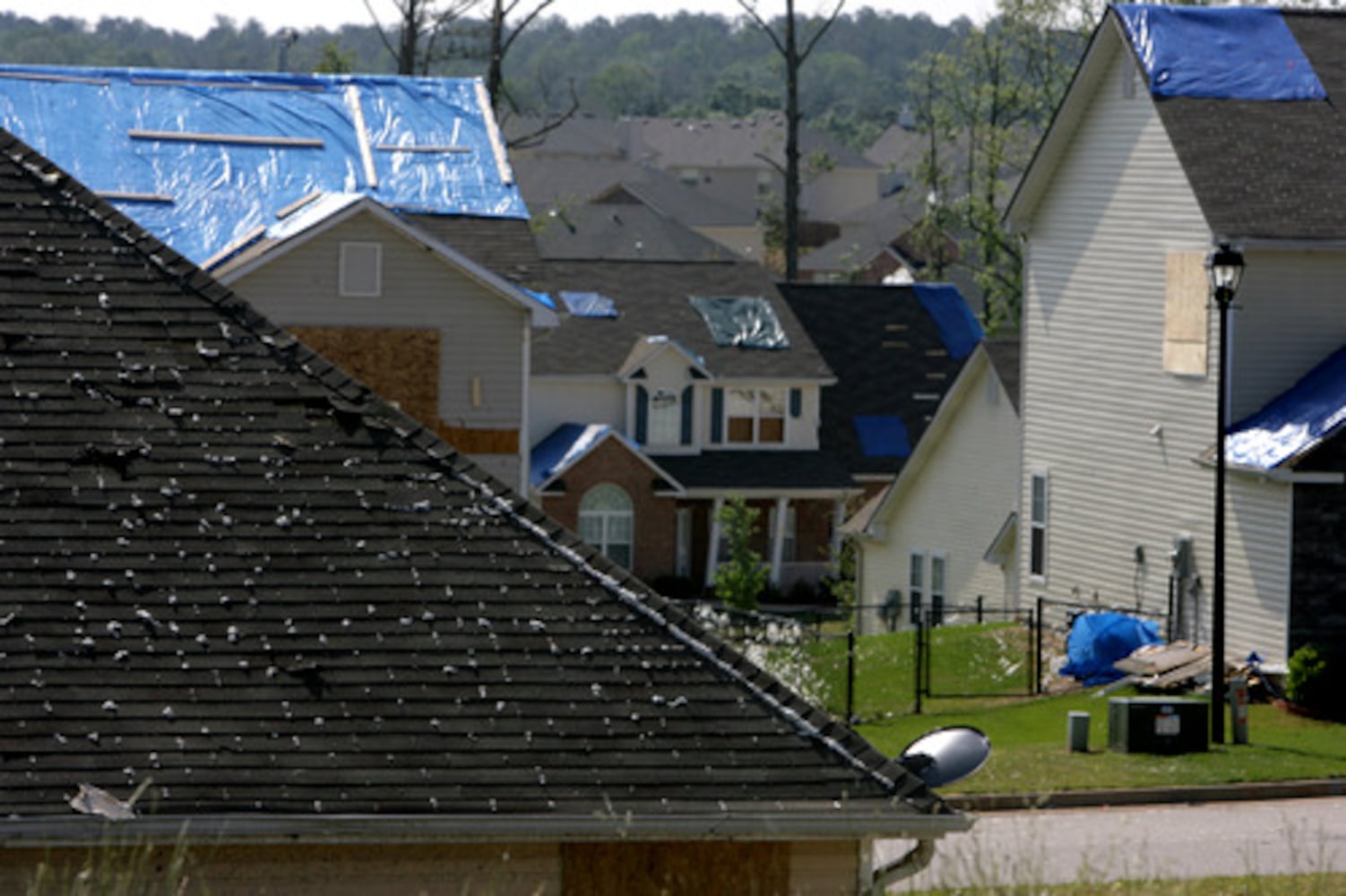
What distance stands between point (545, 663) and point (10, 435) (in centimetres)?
248

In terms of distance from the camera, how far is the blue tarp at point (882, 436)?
2379 inches

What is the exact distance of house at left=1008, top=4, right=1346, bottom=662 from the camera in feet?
96.0

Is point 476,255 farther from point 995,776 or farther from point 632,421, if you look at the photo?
point 632,421

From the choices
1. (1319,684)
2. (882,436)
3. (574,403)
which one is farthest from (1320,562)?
(882,436)

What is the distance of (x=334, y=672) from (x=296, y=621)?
1.06 feet

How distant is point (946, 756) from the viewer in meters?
11.3

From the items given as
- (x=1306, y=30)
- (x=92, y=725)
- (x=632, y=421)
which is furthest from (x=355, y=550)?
(x=632, y=421)

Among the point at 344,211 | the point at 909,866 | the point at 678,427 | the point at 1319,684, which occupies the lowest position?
the point at 909,866

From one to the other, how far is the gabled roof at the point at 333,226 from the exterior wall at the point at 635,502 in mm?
22936

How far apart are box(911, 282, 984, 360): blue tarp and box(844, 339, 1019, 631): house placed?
64.9ft

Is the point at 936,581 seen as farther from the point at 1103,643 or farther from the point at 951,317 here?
the point at 951,317

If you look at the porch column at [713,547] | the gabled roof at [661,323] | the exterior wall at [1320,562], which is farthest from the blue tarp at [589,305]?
the exterior wall at [1320,562]

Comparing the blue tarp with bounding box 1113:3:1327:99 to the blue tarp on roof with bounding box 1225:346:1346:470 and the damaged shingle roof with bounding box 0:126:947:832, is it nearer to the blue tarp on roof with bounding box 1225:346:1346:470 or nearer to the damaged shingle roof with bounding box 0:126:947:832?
the blue tarp on roof with bounding box 1225:346:1346:470

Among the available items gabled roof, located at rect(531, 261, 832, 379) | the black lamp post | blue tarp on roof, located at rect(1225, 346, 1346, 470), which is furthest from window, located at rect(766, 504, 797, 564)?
the black lamp post
